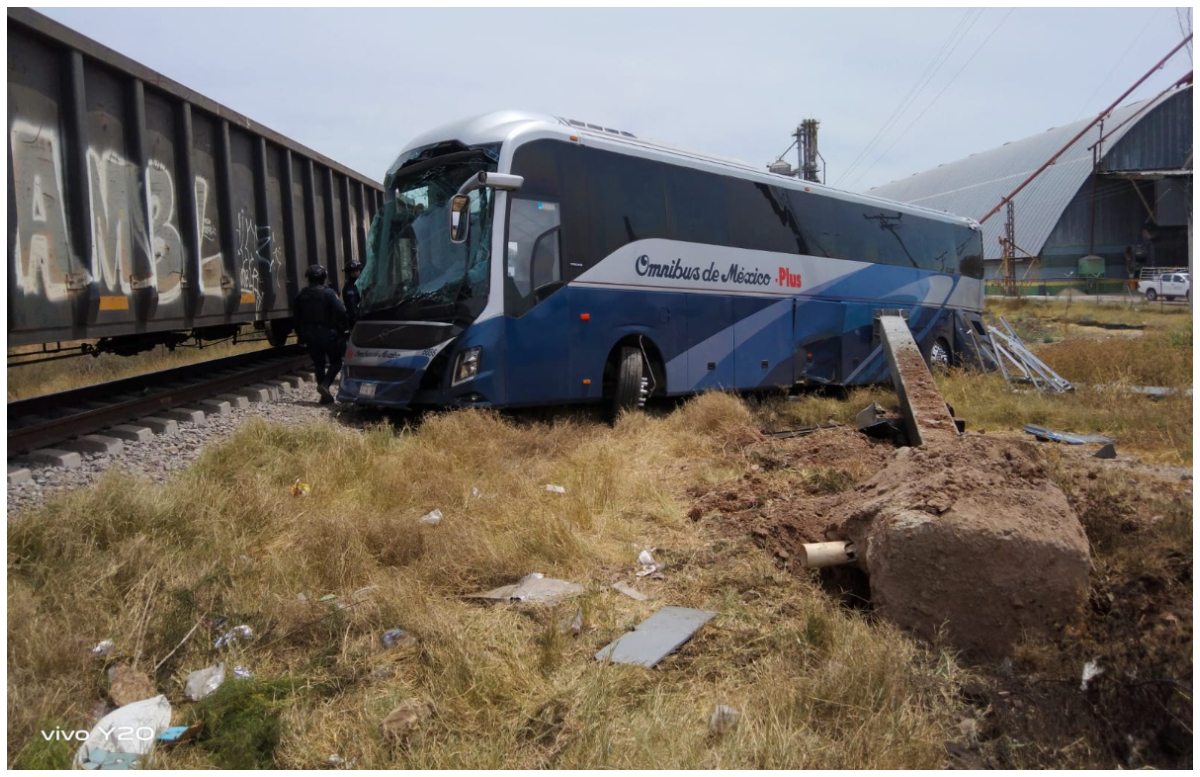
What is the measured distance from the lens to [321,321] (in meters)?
9.96

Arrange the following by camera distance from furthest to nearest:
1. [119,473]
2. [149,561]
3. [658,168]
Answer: [658,168] < [119,473] < [149,561]

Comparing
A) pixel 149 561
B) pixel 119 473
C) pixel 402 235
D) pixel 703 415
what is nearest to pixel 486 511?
pixel 149 561

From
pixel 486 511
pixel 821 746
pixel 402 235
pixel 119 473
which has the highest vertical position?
pixel 402 235

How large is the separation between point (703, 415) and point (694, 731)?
18.3 ft

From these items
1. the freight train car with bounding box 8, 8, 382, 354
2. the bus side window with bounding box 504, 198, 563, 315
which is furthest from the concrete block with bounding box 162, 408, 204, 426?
the bus side window with bounding box 504, 198, 563, 315

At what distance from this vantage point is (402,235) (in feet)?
28.2

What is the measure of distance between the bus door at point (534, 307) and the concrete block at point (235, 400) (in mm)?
3112

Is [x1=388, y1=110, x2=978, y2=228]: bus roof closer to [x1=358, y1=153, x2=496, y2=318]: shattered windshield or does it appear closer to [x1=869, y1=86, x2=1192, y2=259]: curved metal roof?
[x1=358, y1=153, x2=496, y2=318]: shattered windshield

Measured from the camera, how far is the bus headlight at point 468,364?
771 cm

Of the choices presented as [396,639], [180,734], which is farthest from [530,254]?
[180,734]

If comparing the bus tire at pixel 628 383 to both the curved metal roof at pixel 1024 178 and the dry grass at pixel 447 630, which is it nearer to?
the dry grass at pixel 447 630

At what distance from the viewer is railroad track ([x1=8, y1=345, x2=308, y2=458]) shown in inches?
258

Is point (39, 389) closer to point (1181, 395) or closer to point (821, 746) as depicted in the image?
point (821, 746)

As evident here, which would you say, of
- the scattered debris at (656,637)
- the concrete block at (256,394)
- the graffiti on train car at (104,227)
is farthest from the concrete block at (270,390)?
the scattered debris at (656,637)
